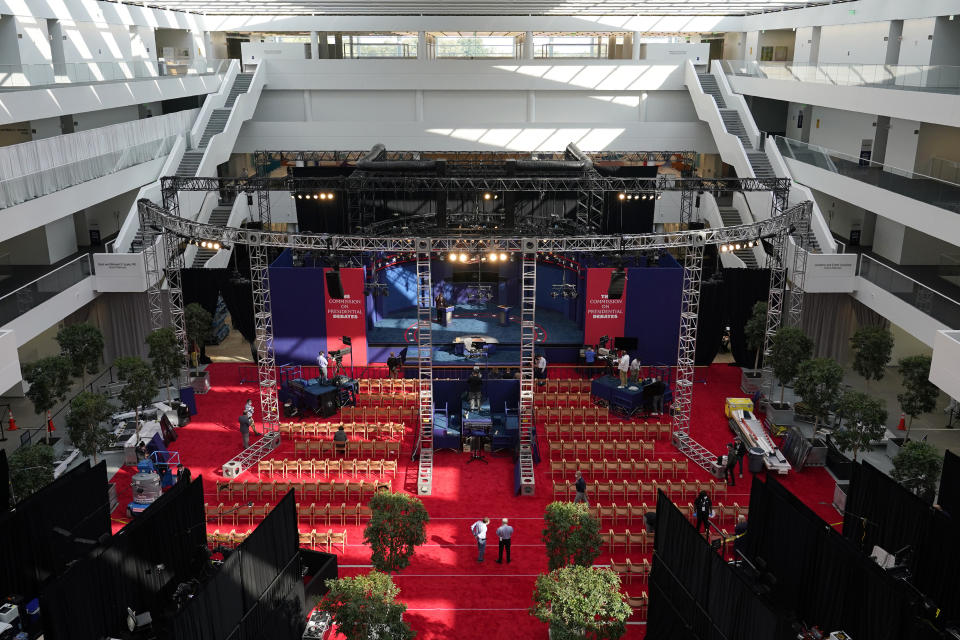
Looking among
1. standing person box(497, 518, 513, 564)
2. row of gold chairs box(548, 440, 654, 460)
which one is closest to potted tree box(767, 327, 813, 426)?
row of gold chairs box(548, 440, 654, 460)

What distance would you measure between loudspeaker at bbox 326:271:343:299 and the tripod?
7104 millimetres

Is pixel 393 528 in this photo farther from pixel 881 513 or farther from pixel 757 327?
pixel 757 327

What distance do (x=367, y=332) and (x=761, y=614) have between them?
1953cm

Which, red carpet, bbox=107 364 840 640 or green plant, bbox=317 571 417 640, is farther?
red carpet, bbox=107 364 840 640

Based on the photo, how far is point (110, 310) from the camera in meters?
27.2

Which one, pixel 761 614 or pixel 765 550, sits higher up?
pixel 761 614

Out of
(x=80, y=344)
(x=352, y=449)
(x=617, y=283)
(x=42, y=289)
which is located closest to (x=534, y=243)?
(x=617, y=283)

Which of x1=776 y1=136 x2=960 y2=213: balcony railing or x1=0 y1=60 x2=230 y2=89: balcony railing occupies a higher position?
x1=0 y1=60 x2=230 y2=89: balcony railing

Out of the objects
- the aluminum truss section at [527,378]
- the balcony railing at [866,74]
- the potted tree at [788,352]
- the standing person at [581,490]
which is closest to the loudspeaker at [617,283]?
the aluminum truss section at [527,378]

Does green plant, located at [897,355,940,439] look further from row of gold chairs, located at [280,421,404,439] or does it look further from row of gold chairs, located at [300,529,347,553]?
row of gold chairs, located at [300,529,347,553]

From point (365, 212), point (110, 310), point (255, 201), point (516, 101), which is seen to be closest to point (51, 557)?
point (110, 310)

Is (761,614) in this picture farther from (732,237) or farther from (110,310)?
(110,310)

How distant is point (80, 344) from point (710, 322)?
20139 mm

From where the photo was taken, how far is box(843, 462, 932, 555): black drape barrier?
14.1 meters
